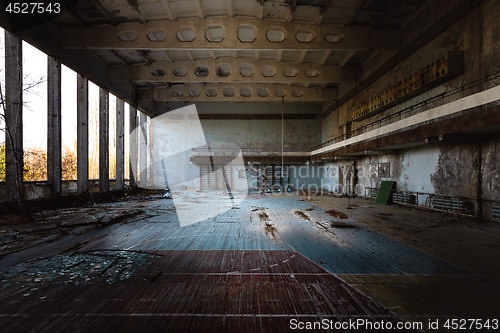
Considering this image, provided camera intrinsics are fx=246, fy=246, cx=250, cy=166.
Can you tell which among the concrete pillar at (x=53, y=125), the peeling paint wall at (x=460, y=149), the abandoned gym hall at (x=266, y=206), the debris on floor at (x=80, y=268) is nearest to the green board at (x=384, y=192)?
the abandoned gym hall at (x=266, y=206)

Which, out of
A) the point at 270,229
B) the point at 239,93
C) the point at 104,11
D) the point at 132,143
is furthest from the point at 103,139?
the point at 270,229

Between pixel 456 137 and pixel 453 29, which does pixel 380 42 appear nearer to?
pixel 453 29

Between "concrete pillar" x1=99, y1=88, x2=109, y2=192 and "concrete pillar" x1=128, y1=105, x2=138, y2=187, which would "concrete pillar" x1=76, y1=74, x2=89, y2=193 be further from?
"concrete pillar" x1=128, y1=105, x2=138, y2=187

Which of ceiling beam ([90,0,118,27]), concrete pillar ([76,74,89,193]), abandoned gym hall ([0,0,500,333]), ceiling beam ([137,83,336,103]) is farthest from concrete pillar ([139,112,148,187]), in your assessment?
ceiling beam ([90,0,118,27])

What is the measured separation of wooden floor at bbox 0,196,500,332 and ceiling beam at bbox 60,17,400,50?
30.0 ft

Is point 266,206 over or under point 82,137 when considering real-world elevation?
under

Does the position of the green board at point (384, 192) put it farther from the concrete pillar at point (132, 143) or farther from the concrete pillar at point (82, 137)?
the concrete pillar at point (132, 143)

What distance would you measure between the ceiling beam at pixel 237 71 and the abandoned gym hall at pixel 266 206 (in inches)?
3.6

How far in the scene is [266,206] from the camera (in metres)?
11.0

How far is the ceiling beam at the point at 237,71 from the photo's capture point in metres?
15.1

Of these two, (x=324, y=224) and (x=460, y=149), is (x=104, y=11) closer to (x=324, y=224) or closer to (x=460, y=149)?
(x=324, y=224)

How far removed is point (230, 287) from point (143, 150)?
64.1ft

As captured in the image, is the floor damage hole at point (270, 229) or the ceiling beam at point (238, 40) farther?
the ceiling beam at point (238, 40)

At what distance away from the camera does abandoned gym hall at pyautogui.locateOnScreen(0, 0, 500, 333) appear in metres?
2.75
